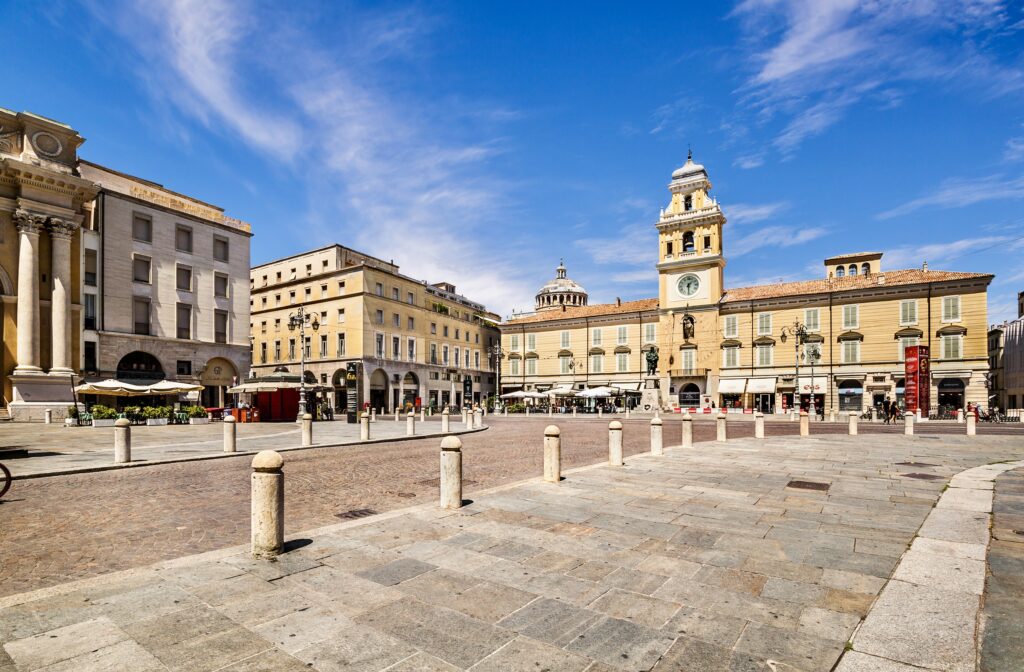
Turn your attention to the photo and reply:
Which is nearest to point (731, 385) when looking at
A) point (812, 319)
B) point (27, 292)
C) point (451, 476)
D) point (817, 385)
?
point (817, 385)

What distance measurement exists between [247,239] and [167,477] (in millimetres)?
34073

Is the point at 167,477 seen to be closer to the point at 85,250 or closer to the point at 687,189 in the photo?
the point at 85,250

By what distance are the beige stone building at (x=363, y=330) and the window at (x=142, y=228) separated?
1497cm

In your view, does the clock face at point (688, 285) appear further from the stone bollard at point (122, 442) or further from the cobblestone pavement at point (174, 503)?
the stone bollard at point (122, 442)

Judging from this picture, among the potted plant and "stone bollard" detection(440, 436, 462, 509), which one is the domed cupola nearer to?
the potted plant

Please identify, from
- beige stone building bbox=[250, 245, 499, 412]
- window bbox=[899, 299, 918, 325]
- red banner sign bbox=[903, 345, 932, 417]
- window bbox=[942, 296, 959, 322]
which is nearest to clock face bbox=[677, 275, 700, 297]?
window bbox=[899, 299, 918, 325]

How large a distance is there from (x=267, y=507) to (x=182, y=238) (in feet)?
124

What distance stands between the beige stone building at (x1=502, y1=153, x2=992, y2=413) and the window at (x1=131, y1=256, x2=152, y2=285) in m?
39.4

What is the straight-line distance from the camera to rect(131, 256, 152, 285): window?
108 ft

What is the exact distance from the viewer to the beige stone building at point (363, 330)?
4781cm

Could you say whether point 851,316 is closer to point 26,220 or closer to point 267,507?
point 267,507

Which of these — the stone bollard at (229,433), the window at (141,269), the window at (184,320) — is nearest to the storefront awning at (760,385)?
the stone bollard at (229,433)

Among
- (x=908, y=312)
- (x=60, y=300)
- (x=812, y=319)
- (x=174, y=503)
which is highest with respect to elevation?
(x=60, y=300)

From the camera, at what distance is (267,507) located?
16.7 feet
